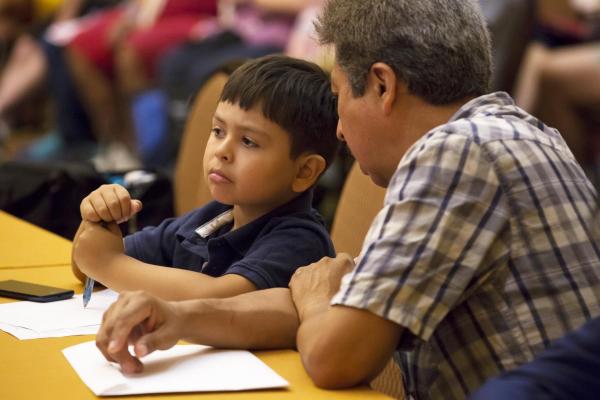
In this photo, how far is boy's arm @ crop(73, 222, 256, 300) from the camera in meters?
1.77

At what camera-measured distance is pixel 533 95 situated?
14.4 feet

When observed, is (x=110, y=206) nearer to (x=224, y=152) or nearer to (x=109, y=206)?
(x=109, y=206)

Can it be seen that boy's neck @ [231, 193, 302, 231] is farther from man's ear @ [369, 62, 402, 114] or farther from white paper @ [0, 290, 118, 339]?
man's ear @ [369, 62, 402, 114]

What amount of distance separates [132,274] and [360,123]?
1.50 feet

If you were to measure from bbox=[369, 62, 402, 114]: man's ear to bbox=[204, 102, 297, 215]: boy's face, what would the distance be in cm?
36

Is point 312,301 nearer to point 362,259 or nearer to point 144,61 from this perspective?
point 362,259

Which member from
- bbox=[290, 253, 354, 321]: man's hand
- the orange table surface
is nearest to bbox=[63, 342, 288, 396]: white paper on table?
bbox=[290, 253, 354, 321]: man's hand

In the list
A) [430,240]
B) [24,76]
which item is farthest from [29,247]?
[24,76]

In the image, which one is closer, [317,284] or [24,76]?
[317,284]

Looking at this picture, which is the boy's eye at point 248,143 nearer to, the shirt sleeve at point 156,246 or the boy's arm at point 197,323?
the shirt sleeve at point 156,246

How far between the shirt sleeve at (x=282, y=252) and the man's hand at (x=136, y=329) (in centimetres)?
33

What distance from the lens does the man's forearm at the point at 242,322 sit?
4.98 ft

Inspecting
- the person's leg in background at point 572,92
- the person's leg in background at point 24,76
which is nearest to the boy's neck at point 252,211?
the person's leg in background at point 572,92

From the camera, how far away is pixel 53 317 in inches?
68.6
